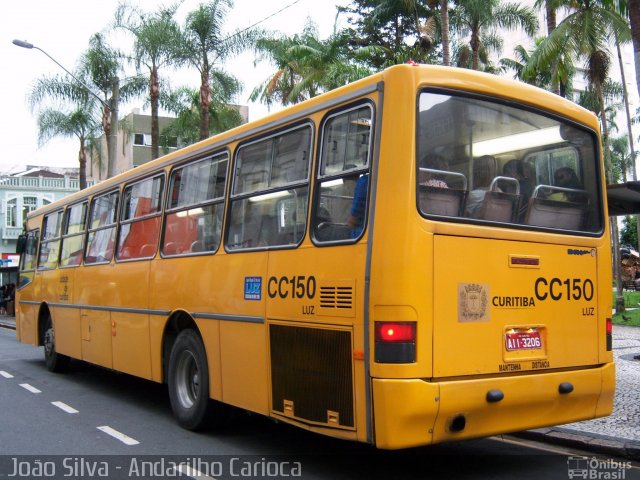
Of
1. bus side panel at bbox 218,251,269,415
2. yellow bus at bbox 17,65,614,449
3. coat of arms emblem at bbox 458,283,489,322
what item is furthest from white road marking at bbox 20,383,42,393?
coat of arms emblem at bbox 458,283,489,322

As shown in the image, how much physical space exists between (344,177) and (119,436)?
387 cm

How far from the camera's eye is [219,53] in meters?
20.0

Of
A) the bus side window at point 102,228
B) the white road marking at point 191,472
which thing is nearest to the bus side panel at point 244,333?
the white road marking at point 191,472

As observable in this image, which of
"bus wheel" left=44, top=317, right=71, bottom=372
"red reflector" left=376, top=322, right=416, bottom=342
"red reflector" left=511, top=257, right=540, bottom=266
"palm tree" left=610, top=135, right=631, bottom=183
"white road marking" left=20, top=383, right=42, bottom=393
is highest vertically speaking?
"palm tree" left=610, top=135, right=631, bottom=183

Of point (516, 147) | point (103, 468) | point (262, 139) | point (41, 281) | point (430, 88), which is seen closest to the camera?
point (430, 88)

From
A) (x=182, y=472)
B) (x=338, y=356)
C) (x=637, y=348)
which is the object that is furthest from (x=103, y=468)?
(x=637, y=348)

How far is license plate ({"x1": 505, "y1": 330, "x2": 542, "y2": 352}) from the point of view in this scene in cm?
528

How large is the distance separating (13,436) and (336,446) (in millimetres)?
3417

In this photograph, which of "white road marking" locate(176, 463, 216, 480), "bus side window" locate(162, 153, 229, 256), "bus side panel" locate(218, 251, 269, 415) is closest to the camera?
"white road marking" locate(176, 463, 216, 480)

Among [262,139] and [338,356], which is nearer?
[338,356]

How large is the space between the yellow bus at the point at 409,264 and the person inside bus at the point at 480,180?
0.5 inches

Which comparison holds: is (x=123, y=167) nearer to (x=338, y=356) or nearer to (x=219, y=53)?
(x=219, y=53)

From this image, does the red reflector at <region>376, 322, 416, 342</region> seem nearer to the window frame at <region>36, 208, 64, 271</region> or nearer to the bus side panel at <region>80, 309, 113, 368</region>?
the bus side panel at <region>80, 309, 113, 368</region>

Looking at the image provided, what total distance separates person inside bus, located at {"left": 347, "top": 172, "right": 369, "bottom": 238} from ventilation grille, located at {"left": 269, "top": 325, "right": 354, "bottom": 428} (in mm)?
776
